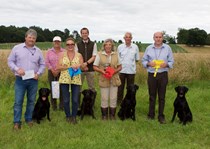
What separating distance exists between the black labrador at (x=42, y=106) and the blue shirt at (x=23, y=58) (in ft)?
2.54

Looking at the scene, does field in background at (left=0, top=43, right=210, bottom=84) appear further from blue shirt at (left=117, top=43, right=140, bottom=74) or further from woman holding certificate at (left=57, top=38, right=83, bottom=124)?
woman holding certificate at (left=57, top=38, right=83, bottom=124)

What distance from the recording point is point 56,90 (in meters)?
6.79

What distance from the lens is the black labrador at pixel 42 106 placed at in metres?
6.62

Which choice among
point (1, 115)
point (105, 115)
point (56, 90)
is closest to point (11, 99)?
point (1, 115)

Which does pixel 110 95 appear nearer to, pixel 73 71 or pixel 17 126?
pixel 73 71

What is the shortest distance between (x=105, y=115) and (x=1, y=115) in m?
2.56

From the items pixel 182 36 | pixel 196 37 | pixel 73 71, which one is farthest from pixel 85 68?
pixel 182 36

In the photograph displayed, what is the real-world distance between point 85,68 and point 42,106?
1299 millimetres

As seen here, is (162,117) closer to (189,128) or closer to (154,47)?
(189,128)

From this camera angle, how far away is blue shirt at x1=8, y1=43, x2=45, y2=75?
18.8 ft

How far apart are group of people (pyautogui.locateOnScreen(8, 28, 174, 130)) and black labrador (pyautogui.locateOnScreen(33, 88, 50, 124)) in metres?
0.30

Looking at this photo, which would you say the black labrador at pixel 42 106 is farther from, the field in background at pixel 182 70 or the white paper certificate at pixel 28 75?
the field in background at pixel 182 70

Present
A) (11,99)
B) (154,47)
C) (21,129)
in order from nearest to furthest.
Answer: (21,129) < (154,47) < (11,99)

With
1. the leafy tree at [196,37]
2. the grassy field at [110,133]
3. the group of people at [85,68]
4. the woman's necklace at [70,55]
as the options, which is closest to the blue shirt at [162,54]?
the group of people at [85,68]
